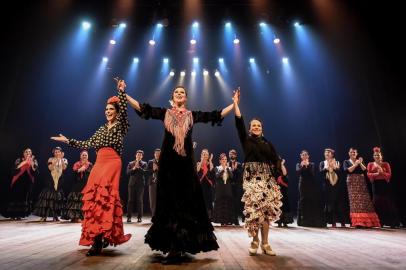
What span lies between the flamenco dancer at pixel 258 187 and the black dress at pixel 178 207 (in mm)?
610

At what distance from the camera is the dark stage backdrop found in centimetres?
829

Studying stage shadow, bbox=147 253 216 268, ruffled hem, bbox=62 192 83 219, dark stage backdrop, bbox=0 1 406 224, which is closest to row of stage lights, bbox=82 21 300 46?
dark stage backdrop, bbox=0 1 406 224

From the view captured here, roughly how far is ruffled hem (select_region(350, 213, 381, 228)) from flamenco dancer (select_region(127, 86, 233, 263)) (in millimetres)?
5883

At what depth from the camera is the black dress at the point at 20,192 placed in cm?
822

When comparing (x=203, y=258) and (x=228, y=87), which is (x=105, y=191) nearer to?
(x=203, y=258)

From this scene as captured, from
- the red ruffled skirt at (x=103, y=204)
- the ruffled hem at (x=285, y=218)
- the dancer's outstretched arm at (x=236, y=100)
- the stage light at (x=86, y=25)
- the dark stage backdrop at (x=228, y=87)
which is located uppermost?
the stage light at (x=86, y=25)

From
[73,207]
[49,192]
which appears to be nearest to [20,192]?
[49,192]

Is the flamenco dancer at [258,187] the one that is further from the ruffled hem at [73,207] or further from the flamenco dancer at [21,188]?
the flamenco dancer at [21,188]

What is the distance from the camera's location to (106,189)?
3289mm

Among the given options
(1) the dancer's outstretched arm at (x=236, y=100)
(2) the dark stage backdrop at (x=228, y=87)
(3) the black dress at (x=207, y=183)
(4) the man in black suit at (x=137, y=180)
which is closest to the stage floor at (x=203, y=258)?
(1) the dancer's outstretched arm at (x=236, y=100)

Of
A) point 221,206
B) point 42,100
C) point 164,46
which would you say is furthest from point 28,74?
point 221,206

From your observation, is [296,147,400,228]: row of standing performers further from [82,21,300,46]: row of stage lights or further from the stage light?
the stage light

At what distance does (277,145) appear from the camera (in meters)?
12.9

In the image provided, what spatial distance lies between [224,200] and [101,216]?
5219 mm
